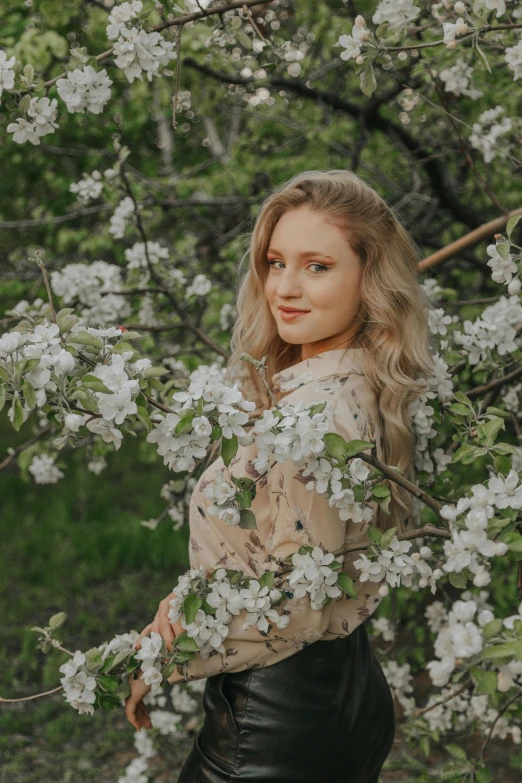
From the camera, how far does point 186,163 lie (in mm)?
6688

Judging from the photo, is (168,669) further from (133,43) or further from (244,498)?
(133,43)

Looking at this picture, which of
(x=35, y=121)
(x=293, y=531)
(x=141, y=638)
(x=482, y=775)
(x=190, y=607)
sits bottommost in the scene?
(x=482, y=775)

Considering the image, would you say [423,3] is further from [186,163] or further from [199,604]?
[186,163]

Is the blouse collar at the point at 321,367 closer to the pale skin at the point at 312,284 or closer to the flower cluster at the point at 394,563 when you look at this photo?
the pale skin at the point at 312,284

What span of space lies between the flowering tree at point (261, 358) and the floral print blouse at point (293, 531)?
0.05 m

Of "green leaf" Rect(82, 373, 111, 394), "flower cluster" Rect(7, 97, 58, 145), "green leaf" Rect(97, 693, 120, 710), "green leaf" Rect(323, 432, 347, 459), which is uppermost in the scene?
"flower cluster" Rect(7, 97, 58, 145)

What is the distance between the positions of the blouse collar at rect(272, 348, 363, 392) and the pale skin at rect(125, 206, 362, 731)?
7cm

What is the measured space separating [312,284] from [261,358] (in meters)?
0.33

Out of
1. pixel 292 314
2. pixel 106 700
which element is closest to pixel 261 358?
pixel 292 314

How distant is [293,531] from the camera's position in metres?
1.58

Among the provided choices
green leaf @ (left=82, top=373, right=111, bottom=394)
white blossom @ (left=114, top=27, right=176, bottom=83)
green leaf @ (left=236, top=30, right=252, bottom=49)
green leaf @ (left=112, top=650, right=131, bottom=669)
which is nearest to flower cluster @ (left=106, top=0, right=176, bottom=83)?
white blossom @ (left=114, top=27, right=176, bottom=83)

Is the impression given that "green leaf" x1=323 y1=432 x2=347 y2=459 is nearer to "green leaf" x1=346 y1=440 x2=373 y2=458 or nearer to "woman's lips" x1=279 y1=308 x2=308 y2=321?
"green leaf" x1=346 y1=440 x2=373 y2=458

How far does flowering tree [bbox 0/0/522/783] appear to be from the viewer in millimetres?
1324

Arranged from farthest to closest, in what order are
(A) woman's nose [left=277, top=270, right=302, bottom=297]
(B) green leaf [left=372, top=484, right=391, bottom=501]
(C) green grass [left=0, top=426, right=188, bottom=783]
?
(C) green grass [left=0, top=426, right=188, bottom=783]
(A) woman's nose [left=277, top=270, right=302, bottom=297]
(B) green leaf [left=372, top=484, right=391, bottom=501]
